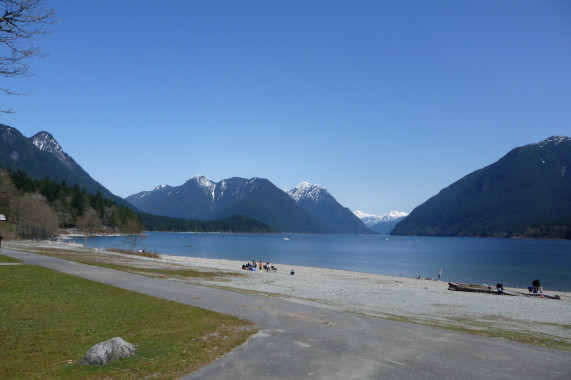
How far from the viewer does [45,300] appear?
15766 mm

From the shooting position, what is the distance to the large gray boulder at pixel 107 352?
8797 mm

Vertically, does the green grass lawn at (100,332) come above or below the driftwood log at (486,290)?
above

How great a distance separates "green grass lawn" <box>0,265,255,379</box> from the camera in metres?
8.59

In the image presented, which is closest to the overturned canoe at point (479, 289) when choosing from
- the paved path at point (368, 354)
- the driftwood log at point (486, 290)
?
the driftwood log at point (486, 290)

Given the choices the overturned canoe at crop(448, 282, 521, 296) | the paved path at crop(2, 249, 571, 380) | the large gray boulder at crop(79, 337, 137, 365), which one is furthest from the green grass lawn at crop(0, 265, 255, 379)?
the overturned canoe at crop(448, 282, 521, 296)

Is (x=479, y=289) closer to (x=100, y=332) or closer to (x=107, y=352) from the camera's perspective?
(x=100, y=332)

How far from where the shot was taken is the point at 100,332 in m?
11.5

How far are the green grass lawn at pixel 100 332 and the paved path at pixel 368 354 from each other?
2.88ft

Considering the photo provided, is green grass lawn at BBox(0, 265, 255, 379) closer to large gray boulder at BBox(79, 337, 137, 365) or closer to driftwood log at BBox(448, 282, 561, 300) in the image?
large gray boulder at BBox(79, 337, 137, 365)

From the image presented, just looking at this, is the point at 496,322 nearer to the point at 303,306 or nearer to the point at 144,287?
the point at 303,306

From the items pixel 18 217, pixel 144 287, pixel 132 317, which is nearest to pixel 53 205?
pixel 18 217

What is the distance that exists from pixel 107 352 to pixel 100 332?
278cm

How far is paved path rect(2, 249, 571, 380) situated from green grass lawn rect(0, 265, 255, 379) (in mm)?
879

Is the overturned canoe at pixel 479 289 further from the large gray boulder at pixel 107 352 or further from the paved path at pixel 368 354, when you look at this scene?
the large gray boulder at pixel 107 352
